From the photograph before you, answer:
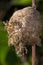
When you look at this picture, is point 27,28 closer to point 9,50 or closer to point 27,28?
point 27,28

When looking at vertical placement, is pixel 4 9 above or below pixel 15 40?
below

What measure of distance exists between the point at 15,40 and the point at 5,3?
4.00 ft

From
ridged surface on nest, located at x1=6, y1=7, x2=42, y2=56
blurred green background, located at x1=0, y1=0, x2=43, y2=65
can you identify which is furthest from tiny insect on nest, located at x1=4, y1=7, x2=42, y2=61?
blurred green background, located at x1=0, y1=0, x2=43, y2=65

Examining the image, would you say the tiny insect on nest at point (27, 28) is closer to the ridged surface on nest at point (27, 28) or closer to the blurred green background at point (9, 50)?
the ridged surface on nest at point (27, 28)

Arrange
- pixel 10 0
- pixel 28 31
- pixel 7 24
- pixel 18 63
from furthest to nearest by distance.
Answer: pixel 10 0 → pixel 18 63 → pixel 7 24 → pixel 28 31

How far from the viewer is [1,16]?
231 centimetres

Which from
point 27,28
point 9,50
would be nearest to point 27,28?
point 27,28

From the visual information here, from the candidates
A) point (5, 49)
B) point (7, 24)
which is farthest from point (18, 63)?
point (7, 24)

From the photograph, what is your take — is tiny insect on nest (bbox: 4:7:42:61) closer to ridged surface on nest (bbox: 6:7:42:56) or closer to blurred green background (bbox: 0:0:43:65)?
ridged surface on nest (bbox: 6:7:42:56)

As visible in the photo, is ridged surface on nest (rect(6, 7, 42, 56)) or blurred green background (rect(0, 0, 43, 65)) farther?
blurred green background (rect(0, 0, 43, 65))

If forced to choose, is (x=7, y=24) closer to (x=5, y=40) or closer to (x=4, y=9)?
(x=5, y=40)

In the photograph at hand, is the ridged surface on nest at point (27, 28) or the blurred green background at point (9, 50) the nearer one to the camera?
the ridged surface on nest at point (27, 28)

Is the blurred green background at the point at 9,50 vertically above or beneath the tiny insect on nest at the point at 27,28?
beneath

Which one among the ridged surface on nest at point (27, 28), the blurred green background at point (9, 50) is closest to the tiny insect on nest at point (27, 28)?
the ridged surface on nest at point (27, 28)
